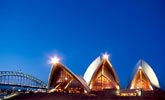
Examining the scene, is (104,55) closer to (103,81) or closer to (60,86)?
(103,81)

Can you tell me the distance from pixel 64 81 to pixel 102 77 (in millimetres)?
6534

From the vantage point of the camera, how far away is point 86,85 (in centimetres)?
3975

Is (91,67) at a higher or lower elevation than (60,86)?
higher

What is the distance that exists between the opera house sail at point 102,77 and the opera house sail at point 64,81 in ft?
11.2

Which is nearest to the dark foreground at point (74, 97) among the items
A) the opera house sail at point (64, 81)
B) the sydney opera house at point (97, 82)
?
the sydney opera house at point (97, 82)

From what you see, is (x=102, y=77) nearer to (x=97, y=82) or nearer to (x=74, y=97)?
(x=97, y=82)

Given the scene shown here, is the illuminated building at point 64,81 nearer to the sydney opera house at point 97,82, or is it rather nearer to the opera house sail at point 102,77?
the sydney opera house at point 97,82

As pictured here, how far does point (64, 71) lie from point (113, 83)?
8377mm

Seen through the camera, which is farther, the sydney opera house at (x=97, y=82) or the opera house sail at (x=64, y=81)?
the opera house sail at (x=64, y=81)

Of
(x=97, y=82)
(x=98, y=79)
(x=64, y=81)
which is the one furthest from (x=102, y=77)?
(x=64, y=81)

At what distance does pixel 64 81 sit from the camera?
40094mm

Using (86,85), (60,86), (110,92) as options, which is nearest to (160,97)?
(110,92)

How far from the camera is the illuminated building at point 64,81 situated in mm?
38500

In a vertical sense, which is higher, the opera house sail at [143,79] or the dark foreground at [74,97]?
the opera house sail at [143,79]
